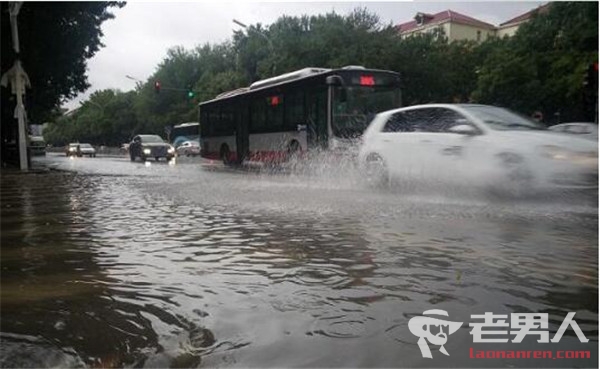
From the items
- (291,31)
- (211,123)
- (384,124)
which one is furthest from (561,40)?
(384,124)

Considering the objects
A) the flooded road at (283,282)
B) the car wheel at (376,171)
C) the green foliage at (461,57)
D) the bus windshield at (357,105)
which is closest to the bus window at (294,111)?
the bus windshield at (357,105)

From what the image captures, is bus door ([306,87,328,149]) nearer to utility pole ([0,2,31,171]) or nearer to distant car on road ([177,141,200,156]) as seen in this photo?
utility pole ([0,2,31,171])

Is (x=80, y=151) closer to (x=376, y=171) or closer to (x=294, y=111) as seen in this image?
(x=294, y=111)

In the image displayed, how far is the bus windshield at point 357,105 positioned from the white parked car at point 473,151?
4.68 m

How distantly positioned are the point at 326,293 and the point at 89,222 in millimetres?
4169

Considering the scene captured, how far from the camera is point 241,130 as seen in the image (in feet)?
71.6

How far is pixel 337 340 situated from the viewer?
2730 millimetres

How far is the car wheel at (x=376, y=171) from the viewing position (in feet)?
34.9

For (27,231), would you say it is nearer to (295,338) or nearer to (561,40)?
(295,338)

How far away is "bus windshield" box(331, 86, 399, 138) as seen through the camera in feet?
52.2

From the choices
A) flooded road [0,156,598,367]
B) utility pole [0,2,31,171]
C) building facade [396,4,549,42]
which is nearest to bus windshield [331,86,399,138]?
flooded road [0,156,598,367]

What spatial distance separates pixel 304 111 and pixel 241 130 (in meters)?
5.06

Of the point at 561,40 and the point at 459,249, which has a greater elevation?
the point at 561,40

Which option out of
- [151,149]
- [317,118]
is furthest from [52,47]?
[317,118]
